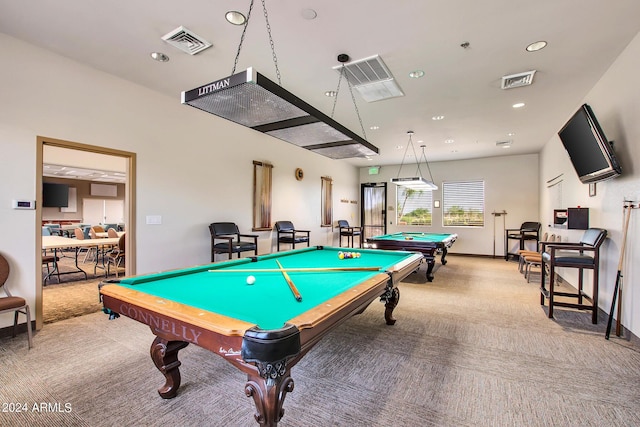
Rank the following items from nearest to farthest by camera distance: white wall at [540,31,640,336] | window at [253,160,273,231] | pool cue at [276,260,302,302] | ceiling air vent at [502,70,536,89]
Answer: pool cue at [276,260,302,302] < white wall at [540,31,640,336] < ceiling air vent at [502,70,536,89] < window at [253,160,273,231]

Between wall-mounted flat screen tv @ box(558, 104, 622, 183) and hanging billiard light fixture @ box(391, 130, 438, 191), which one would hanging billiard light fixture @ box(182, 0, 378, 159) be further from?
hanging billiard light fixture @ box(391, 130, 438, 191)

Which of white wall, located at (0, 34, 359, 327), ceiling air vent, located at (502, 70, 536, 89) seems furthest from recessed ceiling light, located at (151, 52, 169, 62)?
ceiling air vent, located at (502, 70, 536, 89)

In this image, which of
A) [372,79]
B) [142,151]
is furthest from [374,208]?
[142,151]

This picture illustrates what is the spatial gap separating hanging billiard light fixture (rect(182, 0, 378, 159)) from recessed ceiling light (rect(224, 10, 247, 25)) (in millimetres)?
55

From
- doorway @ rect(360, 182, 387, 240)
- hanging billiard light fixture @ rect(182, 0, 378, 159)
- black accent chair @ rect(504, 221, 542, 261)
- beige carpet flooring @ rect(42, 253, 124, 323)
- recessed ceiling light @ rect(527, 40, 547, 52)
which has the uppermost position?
recessed ceiling light @ rect(527, 40, 547, 52)

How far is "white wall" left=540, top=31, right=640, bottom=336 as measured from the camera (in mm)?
2814

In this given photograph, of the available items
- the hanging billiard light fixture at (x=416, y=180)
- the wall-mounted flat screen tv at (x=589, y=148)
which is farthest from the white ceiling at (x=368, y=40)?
the hanging billiard light fixture at (x=416, y=180)

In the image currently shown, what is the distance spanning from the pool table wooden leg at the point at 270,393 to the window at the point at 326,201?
7.06 meters

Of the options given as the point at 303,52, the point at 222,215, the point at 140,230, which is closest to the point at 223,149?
the point at 222,215

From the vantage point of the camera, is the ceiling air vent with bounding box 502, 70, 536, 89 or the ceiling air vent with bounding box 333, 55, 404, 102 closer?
the ceiling air vent with bounding box 333, 55, 404, 102

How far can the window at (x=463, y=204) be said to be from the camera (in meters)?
8.83

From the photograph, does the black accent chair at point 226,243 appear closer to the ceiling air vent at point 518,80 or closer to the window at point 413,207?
the ceiling air vent at point 518,80

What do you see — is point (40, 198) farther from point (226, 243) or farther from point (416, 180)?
point (416, 180)

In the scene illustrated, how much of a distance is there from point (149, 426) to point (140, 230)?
2.98 metres
